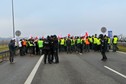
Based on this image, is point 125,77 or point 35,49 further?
point 35,49

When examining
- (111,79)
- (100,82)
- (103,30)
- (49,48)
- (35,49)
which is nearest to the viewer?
(100,82)

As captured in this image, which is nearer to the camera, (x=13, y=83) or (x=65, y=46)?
(x=13, y=83)

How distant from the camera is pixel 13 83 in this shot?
12.6 metres

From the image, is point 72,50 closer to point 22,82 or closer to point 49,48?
point 49,48

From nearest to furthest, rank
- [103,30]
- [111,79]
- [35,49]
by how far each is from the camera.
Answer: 1. [111,79]
2. [35,49]
3. [103,30]

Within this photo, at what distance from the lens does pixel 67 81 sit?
1249 cm

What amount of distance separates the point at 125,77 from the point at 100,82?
5.99 ft

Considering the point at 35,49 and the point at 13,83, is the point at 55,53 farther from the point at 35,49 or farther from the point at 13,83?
the point at 35,49

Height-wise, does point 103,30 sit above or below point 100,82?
above

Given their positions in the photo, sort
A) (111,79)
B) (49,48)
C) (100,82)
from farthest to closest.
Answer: (49,48), (111,79), (100,82)

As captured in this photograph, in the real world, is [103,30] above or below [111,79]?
above

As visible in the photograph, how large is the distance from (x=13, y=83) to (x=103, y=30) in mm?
28722

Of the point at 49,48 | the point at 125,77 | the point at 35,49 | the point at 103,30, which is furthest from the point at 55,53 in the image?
the point at 103,30

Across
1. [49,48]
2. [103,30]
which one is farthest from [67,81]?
[103,30]
